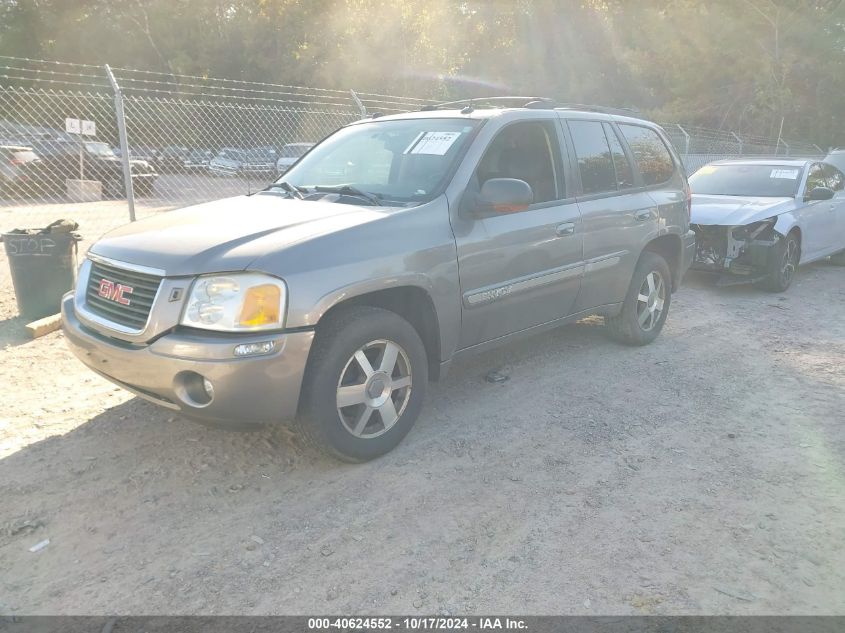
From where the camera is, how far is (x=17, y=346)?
521cm

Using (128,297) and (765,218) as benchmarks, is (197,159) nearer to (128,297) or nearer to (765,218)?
(765,218)

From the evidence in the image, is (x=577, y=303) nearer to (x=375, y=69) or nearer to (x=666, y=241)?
(x=666, y=241)

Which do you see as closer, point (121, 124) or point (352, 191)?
point (352, 191)

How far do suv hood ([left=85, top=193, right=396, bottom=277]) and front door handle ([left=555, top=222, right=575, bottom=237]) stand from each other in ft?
4.42

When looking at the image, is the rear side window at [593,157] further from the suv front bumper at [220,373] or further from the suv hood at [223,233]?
the suv front bumper at [220,373]

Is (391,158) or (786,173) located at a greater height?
(391,158)

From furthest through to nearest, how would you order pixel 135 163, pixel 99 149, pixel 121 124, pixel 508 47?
pixel 508 47, pixel 135 163, pixel 99 149, pixel 121 124

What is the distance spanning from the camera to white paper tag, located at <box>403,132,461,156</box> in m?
4.04

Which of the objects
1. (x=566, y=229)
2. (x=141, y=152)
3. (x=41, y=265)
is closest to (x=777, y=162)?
(x=566, y=229)

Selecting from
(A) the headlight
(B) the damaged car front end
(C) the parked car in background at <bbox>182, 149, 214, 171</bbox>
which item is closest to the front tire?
(A) the headlight

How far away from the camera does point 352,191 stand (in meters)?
3.94

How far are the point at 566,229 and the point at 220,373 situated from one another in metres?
2.56

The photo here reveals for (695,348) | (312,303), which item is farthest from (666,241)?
(312,303)

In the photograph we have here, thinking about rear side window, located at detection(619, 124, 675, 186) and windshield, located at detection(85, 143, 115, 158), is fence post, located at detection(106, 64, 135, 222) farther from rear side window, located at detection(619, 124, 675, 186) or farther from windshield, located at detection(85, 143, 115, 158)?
windshield, located at detection(85, 143, 115, 158)
